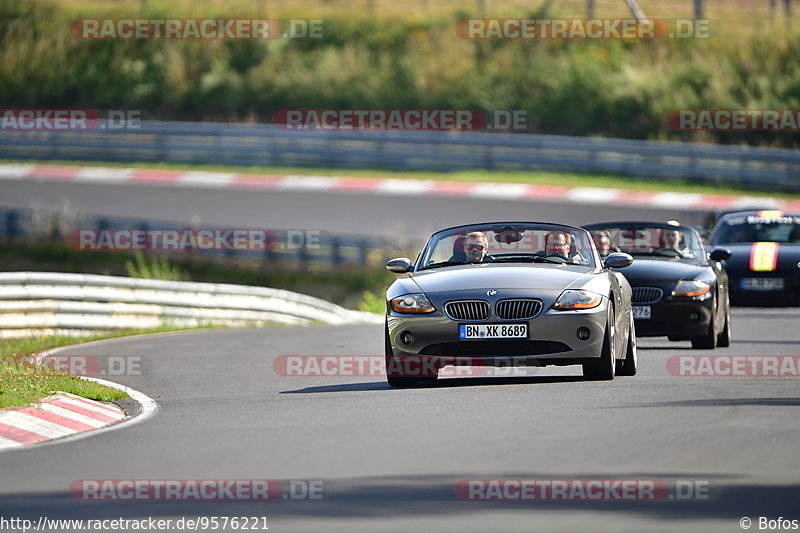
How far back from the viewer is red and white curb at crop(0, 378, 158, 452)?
10.5 meters

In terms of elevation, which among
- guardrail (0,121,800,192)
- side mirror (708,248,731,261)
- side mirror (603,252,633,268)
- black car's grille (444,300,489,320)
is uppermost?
guardrail (0,121,800,192)

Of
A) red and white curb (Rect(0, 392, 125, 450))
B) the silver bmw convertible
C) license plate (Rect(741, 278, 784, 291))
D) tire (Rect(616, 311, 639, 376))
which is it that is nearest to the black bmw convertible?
tire (Rect(616, 311, 639, 376))

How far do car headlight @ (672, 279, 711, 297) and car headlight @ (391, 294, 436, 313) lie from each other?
4935 mm

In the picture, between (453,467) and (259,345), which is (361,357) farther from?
(453,467)

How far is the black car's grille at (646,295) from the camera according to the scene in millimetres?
16859

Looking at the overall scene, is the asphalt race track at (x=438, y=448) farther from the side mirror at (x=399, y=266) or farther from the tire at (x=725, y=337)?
the side mirror at (x=399, y=266)

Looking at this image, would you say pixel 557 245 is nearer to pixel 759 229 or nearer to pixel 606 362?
pixel 606 362

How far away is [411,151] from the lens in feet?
127

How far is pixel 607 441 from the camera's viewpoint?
366 inches

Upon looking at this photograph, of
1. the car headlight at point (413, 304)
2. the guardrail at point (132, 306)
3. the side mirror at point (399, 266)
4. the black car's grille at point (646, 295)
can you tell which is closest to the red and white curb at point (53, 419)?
the car headlight at point (413, 304)

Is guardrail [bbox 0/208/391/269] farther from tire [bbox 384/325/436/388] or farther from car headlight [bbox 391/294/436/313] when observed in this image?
car headlight [bbox 391/294/436/313]

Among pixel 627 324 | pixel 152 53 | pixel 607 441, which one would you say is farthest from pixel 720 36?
pixel 607 441

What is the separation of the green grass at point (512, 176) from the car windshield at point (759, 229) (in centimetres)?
1364

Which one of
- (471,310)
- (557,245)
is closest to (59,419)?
(471,310)
